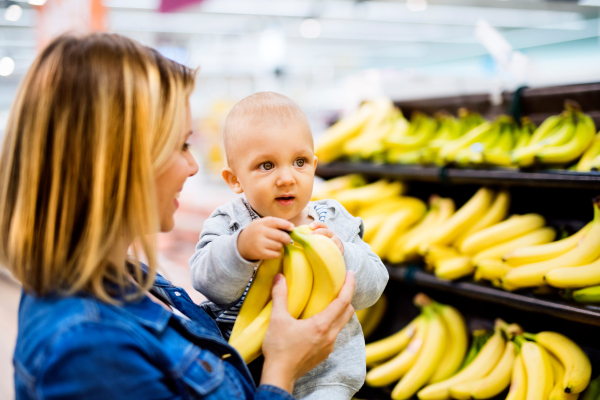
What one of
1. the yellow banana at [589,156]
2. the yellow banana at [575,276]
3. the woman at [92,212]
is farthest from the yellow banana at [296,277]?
the yellow banana at [589,156]

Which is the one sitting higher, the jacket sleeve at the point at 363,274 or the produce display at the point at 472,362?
the jacket sleeve at the point at 363,274

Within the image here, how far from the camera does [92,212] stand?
31.3 inches

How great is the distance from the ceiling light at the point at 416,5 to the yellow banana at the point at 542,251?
6921 mm

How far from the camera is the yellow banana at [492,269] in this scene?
1983mm

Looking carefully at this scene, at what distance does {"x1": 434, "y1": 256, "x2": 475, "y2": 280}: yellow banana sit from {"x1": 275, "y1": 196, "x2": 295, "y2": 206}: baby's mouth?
3.96 ft

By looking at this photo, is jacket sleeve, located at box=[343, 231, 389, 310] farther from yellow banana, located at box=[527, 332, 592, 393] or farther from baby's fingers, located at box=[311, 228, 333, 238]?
yellow banana, located at box=[527, 332, 592, 393]

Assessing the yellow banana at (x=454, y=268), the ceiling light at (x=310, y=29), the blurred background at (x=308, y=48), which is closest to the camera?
the yellow banana at (x=454, y=268)

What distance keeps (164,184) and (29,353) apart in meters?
0.36

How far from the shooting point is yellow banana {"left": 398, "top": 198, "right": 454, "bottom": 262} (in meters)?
2.33

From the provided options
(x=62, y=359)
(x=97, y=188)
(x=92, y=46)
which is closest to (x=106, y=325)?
(x=62, y=359)

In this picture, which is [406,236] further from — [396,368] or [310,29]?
[310,29]

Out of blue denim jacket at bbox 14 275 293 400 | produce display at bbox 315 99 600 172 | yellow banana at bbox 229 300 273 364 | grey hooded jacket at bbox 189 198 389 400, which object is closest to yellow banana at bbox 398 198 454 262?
produce display at bbox 315 99 600 172

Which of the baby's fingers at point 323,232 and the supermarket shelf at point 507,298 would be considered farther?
the supermarket shelf at point 507,298

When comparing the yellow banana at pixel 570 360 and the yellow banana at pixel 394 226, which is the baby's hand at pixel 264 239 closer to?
the yellow banana at pixel 570 360
